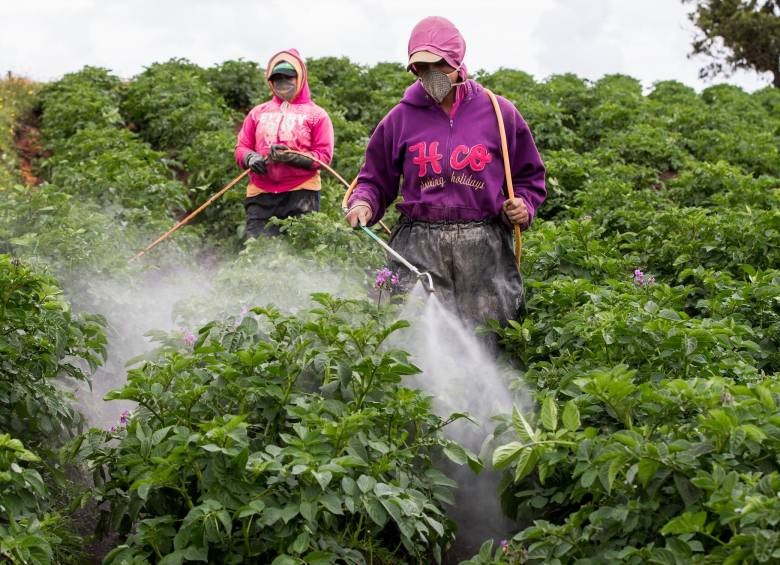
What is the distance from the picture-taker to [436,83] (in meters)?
4.52

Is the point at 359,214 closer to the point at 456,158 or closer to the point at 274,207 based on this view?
the point at 456,158

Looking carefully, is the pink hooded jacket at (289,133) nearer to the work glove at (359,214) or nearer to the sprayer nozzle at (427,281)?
the work glove at (359,214)

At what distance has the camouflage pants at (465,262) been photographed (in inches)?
185

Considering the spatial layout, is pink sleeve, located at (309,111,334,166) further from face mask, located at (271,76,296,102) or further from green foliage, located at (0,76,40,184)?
green foliage, located at (0,76,40,184)

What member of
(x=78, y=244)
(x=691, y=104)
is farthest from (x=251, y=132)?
(x=691, y=104)

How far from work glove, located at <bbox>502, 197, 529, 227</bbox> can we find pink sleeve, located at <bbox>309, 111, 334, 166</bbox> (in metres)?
2.63

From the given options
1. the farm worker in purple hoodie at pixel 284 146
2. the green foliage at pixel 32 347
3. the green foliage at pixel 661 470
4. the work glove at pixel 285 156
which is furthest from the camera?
the farm worker in purple hoodie at pixel 284 146

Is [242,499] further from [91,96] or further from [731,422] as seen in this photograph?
[91,96]

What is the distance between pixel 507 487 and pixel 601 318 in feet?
2.70

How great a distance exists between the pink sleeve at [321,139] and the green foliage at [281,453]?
314 cm

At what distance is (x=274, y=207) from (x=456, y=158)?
9.54 ft

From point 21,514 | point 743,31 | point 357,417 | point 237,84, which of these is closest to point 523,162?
point 357,417

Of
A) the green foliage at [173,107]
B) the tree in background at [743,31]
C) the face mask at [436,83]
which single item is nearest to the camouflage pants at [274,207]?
the face mask at [436,83]

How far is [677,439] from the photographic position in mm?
3330
